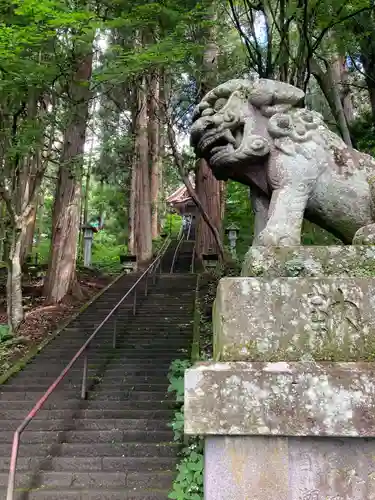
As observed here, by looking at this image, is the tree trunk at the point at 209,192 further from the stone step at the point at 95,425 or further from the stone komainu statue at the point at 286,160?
the stone komainu statue at the point at 286,160

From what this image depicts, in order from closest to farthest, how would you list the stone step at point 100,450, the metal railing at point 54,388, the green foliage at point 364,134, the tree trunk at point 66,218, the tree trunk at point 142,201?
the metal railing at point 54,388
the stone step at point 100,450
the green foliage at point 364,134
the tree trunk at point 66,218
the tree trunk at point 142,201

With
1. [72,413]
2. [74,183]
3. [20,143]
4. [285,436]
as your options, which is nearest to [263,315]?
[285,436]

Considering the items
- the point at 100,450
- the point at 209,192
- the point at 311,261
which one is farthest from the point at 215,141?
the point at 209,192

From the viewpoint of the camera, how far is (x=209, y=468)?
7.88 feet

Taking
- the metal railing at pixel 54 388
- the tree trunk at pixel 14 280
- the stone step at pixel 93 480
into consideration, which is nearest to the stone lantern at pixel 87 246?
the metal railing at pixel 54 388

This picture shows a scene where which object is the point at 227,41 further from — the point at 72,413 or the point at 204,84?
the point at 72,413

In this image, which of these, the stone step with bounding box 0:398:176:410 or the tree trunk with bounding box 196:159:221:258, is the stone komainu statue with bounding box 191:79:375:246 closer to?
the stone step with bounding box 0:398:176:410

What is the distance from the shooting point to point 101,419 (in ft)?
21.0

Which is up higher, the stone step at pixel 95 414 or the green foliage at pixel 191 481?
the green foliage at pixel 191 481

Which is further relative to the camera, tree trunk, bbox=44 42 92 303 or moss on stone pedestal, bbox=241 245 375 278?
tree trunk, bbox=44 42 92 303

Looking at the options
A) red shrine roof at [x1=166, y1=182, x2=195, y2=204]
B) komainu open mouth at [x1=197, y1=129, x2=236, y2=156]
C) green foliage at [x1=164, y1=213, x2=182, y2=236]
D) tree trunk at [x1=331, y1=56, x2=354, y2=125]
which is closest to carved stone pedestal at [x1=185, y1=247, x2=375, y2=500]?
komainu open mouth at [x1=197, y1=129, x2=236, y2=156]

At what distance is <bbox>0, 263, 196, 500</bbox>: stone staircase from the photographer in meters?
4.96

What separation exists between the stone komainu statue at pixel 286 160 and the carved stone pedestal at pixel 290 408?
592 millimetres

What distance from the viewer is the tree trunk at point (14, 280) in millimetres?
9766
